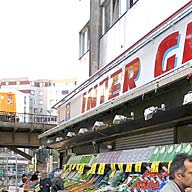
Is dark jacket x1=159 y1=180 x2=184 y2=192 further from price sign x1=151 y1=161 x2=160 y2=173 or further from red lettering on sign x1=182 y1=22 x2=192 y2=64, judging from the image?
red lettering on sign x1=182 y1=22 x2=192 y2=64

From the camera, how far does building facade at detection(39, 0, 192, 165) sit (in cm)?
727

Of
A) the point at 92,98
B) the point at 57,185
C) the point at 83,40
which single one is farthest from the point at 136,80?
the point at 83,40

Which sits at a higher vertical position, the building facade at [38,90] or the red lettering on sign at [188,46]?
the building facade at [38,90]

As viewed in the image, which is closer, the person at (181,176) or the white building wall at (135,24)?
the person at (181,176)

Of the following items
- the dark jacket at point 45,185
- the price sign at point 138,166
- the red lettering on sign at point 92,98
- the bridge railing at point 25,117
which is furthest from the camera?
the bridge railing at point 25,117

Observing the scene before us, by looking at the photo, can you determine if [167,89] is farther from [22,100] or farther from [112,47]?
[22,100]

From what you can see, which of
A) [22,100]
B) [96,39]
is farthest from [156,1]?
[22,100]

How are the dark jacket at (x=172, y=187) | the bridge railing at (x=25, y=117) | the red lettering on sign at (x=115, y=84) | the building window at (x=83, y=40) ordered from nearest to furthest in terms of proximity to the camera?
1. the dark jacket at (x=172, y=187)
2. the red lettering on sign at (x=115, y=84)
3. the building window at (x=83, y=40)
4. the bridge railing at (x=25, y=117)

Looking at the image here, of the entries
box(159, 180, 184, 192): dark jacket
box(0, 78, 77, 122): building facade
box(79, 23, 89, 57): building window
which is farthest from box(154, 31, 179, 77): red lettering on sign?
box(0, 78, 77, 122): building facade

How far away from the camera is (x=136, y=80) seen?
30.3ft

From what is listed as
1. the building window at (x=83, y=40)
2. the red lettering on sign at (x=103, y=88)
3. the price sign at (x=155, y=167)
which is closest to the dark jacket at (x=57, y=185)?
the red lettering on sign at (x=103, y=88)

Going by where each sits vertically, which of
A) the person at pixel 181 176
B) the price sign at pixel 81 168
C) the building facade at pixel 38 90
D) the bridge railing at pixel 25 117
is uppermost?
the building facade at pixel 38 90

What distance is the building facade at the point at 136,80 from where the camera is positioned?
727cm

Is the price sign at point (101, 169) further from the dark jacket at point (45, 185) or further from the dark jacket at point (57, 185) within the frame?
the dark jacket at point (45, 185)
